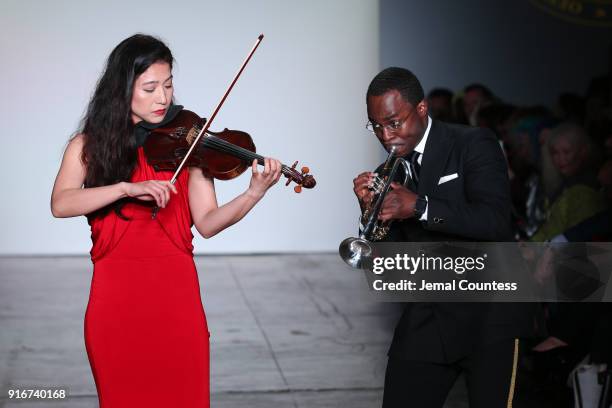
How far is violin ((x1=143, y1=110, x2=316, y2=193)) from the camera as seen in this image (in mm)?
3156

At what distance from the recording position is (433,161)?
312 cm

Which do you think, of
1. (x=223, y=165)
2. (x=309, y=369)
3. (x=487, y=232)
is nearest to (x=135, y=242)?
(x=223, y=165)

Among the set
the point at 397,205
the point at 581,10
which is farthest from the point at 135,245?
the point at 581,10

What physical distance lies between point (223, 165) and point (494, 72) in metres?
8.45

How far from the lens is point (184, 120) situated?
319 cm

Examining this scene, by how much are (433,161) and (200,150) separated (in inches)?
28.4

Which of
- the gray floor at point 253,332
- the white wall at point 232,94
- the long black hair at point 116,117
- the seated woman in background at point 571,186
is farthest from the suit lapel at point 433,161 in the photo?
the white wall at point 232,94

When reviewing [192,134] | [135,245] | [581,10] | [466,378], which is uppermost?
[581,10]

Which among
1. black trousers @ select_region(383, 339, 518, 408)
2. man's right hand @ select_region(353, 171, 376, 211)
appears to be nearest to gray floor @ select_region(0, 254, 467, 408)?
black trousers @ select_region(383, 339, 518, 408)

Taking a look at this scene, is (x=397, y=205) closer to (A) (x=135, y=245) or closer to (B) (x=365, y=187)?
(B) (x=365, y=187)

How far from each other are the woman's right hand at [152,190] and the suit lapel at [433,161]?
76 centimetres

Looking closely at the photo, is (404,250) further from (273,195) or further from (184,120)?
(273,195)

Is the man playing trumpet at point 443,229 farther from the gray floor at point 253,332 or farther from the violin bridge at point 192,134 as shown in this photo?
the gray floor at point 253,332

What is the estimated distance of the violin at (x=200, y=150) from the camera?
316cm
